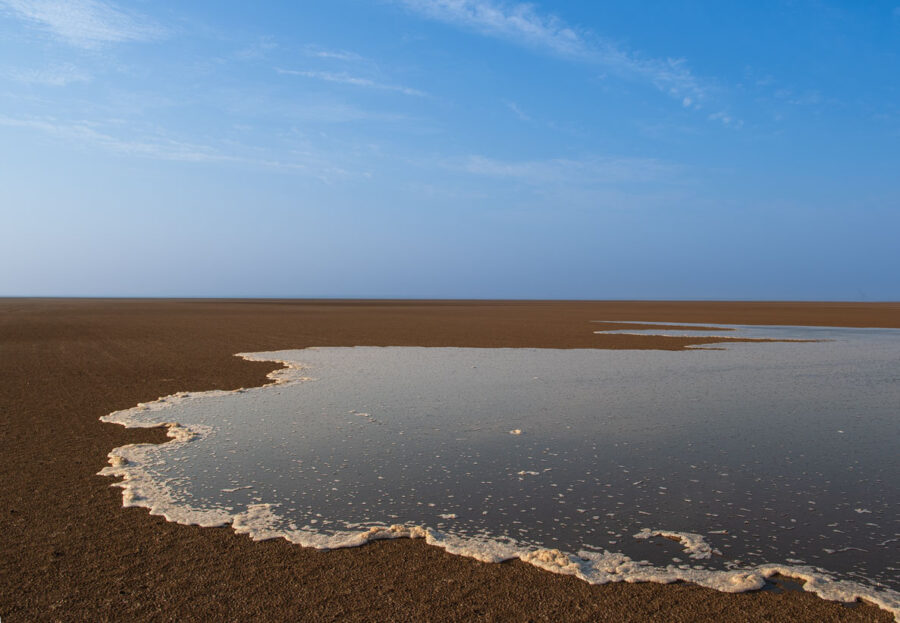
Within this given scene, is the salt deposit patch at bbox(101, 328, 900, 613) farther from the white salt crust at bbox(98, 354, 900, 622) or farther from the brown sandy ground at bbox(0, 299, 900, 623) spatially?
the brown sandy ground at bbox(0, 299, 900, 623)

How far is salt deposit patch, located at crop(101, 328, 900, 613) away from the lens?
16.1 feet

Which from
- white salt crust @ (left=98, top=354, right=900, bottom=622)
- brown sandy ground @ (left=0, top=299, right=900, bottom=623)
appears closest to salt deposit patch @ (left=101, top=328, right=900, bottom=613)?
white salt crust @ (left=98, top=354, right=900, bottom=622)

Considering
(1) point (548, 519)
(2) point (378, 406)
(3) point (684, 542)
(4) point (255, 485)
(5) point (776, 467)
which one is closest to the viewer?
(3) point (684, 542)

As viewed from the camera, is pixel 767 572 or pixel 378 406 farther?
pixel 378 406

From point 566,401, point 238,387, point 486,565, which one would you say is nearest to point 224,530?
point 486,565

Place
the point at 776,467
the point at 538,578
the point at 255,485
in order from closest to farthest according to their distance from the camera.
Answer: the point at 538,578, the point at 255,485, the point at 776,467

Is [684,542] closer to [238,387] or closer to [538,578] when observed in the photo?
[538,578]

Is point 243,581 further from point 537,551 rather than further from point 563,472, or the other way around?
point 563,472

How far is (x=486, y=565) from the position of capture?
15.2 ft

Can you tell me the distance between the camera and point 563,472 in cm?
684

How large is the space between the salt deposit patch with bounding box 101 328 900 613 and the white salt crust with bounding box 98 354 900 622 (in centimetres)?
2

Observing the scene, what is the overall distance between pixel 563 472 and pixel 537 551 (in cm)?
212

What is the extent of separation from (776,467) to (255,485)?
560 centimetres

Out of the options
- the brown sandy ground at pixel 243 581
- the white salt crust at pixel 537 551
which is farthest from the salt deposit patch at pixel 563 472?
the brown sandy ground at pixel 243 581
